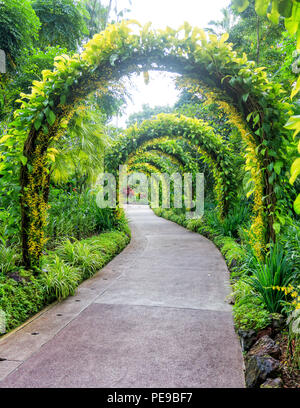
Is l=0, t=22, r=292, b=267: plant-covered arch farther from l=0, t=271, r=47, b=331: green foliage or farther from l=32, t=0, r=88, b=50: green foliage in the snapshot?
l=32, t=0, r=88, b=50: green foliage

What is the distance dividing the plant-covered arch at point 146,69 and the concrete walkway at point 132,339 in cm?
130

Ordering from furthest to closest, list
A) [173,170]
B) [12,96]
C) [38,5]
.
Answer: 1. [173,170]
2. [38,5]
3. [12,96]

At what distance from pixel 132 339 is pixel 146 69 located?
2910 millimetres

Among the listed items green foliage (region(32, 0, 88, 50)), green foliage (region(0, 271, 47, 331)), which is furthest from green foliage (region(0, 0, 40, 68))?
green foliage (region(0, 271, 47, 331))

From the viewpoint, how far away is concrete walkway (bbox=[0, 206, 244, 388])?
2133 mm

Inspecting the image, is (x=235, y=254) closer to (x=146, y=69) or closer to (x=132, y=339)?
(x=132, y=339)

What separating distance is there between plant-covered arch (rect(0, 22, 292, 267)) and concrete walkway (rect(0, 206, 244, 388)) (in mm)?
1299

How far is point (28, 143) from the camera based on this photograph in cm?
361


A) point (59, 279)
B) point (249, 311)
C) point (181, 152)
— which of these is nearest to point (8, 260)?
point (59, 279)

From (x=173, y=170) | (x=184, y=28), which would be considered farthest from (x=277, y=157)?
(x=173, y=170)

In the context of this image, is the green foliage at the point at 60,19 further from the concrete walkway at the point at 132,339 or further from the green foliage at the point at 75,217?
the concrete walkway at the point at 132,339

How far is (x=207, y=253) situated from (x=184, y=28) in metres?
4.39

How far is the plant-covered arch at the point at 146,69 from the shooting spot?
330 cm
